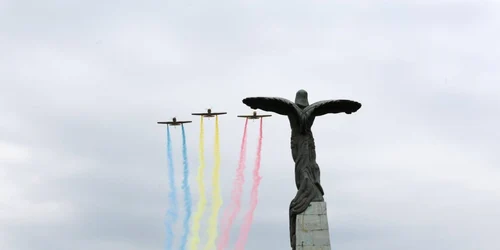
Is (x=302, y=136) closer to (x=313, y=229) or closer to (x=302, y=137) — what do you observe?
(x=302, y=137)

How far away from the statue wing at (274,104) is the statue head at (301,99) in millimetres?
626

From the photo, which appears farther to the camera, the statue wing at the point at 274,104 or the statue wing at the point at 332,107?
the statue wing at the point at 332,107

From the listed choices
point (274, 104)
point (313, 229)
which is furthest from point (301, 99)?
point (313, 229)

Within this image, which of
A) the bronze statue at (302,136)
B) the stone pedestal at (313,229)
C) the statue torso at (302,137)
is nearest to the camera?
the stone pedestal at (313,229)

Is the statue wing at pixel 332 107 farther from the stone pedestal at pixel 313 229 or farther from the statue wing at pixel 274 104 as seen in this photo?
the stone pedestal at pixel 313 229

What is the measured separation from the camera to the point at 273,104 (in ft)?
174

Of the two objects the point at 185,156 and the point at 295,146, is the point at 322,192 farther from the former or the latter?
the point at 185,156

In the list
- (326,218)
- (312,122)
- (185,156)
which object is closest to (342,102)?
(312,122)

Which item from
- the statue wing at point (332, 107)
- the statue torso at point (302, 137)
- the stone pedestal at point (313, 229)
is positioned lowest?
the stone pedestal at point (313, 229)

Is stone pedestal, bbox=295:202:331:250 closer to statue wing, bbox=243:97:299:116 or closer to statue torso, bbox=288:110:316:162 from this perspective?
statue torso, bbox=288:110:316:162

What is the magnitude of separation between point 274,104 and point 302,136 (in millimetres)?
1994

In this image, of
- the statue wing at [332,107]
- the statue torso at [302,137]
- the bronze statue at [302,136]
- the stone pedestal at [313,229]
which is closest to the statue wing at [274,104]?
the bronze statue at [302,136]

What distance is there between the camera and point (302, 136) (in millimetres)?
53344

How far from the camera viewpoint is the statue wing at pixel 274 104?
174 feet
